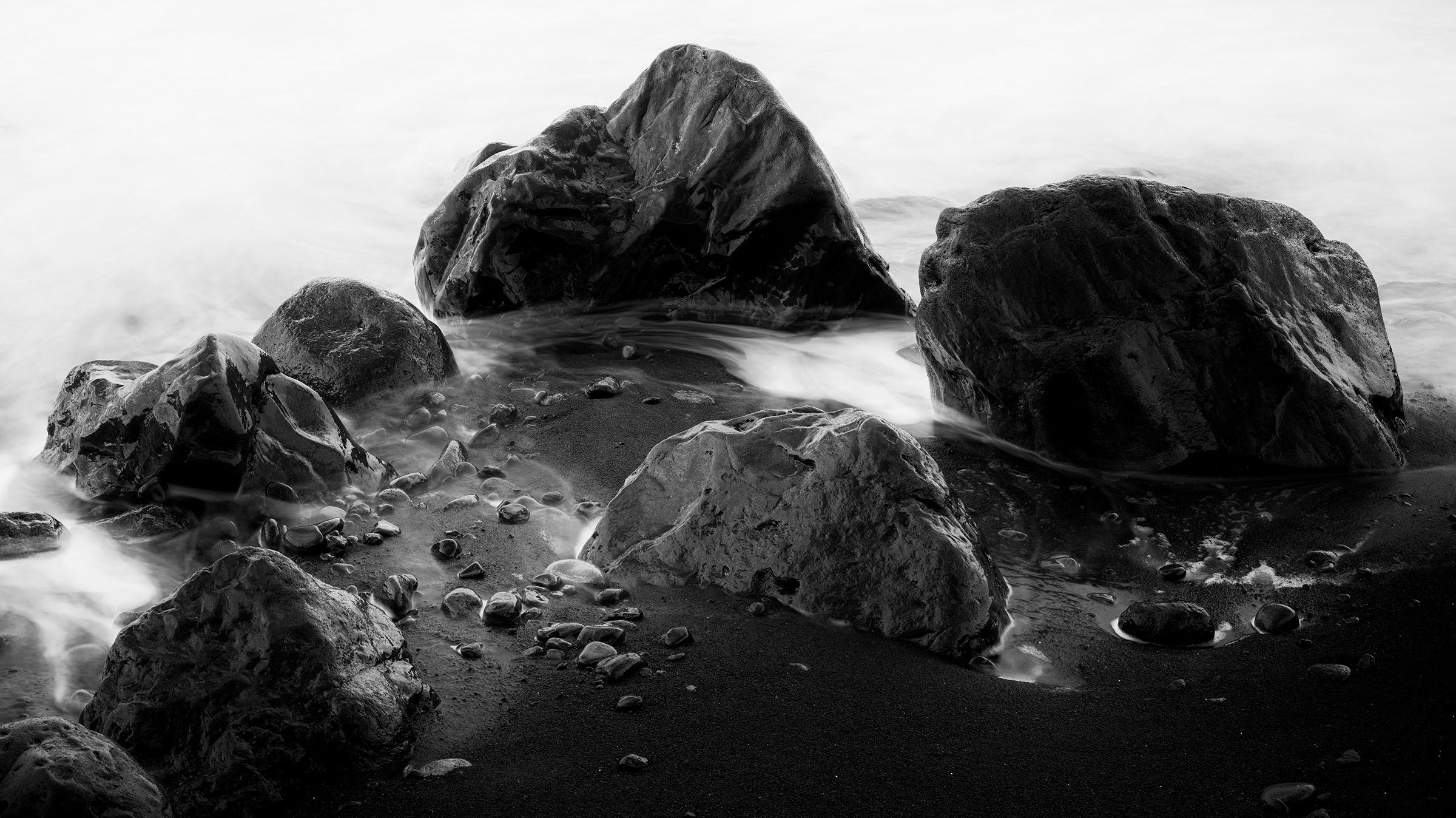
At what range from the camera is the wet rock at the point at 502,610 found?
358 cm

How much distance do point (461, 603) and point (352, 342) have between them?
2.36 metres

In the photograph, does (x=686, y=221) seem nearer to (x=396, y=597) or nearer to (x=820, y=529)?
(x=820, y=529)

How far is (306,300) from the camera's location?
19.0 feet

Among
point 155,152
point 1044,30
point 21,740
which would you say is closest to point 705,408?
point 21,740

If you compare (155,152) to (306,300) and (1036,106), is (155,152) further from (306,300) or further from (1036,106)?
(1036,106)

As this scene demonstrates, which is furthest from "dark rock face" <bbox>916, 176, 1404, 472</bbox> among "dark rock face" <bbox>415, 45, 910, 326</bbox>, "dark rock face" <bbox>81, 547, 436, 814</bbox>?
"dark rock face" <bbox>81, 547, 436, 814</bbox>

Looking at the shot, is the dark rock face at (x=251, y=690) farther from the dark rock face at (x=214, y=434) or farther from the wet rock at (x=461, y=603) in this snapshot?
the dark rock face at (x=214, y=434)

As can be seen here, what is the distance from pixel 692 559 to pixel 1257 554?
203 cm

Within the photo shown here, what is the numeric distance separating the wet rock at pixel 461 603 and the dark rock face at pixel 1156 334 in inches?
97.5

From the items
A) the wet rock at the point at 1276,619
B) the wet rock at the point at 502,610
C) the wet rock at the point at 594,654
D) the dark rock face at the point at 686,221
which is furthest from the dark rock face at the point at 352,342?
the wet rock at the point at 1276,619

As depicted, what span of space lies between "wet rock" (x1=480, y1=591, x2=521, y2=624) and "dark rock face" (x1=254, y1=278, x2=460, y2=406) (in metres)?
2.19

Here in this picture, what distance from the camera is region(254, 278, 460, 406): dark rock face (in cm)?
554

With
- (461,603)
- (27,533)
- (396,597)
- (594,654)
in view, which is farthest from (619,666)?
(27,533)

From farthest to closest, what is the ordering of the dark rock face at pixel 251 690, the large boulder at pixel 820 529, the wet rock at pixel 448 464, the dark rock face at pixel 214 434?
1. the wet rock at pixel 448 464
2. the dark rock face at pixel 214 434
3. the large boulder at pixel 820 529
4. the dark rock face at pixel 251 690
